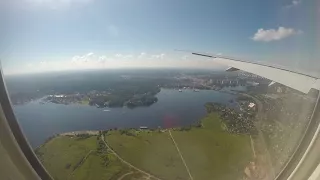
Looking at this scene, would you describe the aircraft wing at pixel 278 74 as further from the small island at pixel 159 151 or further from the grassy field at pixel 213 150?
the grassy field at pixel 213 150

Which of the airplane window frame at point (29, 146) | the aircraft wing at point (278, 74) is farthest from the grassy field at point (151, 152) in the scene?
the aircraft wing at point (278, 74)

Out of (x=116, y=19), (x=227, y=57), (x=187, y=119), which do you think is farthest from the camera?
(x=227, y=57)

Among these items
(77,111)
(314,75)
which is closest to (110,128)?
(77,111)

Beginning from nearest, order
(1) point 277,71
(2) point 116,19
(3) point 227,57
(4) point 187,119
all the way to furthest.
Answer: (2) point 116,19 < (4) point 187,119 < (3) point 227,57 < (1) point 277,71

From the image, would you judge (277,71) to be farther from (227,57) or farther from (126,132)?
(126,132)

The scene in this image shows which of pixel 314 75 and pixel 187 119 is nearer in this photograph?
pixel 187 119

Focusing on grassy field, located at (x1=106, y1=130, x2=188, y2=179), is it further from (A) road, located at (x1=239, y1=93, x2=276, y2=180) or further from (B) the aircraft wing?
(B) the aircraft wing

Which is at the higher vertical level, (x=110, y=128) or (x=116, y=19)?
(x=116, y=19)
